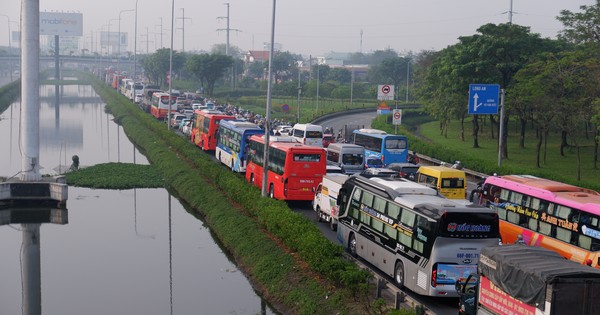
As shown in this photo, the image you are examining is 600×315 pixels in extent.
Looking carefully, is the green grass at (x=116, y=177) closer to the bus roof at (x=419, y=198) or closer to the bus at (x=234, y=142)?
the bus at (x=234, y=142)

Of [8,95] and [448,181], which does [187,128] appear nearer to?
[448,181]

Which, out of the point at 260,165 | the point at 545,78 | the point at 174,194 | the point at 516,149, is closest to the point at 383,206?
the point at 260,165

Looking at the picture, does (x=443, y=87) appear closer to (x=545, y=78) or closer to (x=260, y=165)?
(x=545, y=78)

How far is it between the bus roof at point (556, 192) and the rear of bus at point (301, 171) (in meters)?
7.38

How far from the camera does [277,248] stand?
2191 cm

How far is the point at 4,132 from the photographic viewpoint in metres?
63.0

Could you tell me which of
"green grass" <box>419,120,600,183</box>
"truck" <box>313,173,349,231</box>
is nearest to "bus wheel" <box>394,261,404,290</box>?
"truck" <box>313,173,349,231</box>

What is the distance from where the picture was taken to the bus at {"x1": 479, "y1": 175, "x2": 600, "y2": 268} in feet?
63.1

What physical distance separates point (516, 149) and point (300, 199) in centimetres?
2728

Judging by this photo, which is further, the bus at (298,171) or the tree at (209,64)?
the tree at (209,64)

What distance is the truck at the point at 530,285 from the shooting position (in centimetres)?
1203

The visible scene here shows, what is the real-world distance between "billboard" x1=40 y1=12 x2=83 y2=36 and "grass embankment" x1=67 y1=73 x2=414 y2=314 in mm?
139939

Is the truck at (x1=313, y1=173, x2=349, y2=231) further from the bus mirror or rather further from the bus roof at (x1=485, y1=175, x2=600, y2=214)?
the bus roof at (x1=485, y1=175, x2=600, y2=214)

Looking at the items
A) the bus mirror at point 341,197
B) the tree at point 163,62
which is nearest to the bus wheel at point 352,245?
the bus mirror at point 341,197
